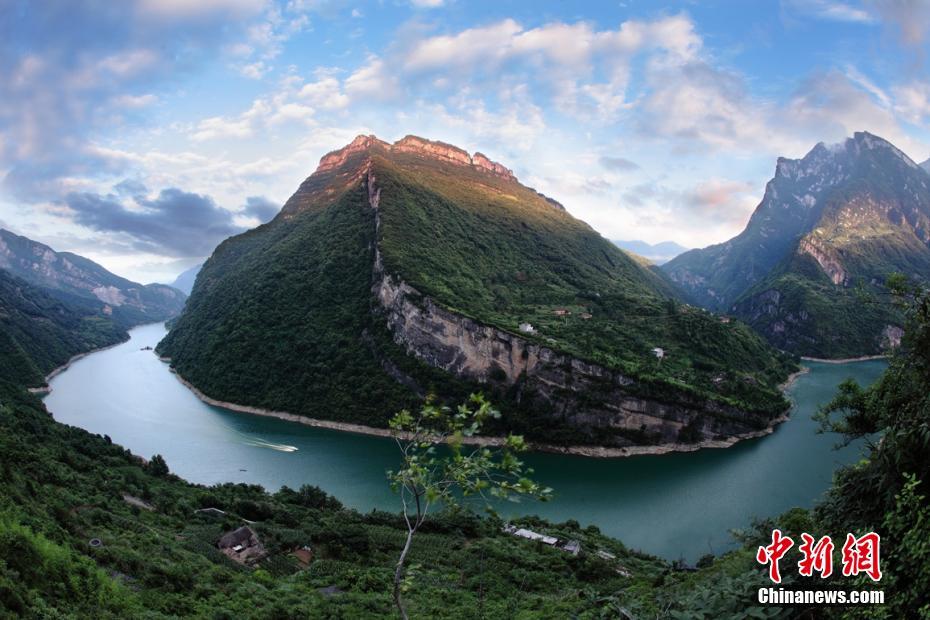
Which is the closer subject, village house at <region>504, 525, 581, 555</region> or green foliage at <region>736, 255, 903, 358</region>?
village house at <region>504, 525, 581, 555</region>

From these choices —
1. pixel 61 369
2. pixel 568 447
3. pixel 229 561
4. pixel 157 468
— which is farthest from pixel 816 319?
pixel 61 369

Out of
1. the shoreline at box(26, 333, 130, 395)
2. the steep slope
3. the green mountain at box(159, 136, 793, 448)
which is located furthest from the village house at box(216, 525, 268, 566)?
the steep slope

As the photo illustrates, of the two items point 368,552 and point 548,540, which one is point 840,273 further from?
point 368,552

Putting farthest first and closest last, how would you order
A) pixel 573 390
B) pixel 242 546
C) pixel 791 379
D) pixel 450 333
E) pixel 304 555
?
pixel 791 379, pixel 450 333, pixel 573 390, pixel 304 555, pixel 242 546

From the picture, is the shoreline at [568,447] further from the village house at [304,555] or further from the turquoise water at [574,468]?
the village house at [304,555]

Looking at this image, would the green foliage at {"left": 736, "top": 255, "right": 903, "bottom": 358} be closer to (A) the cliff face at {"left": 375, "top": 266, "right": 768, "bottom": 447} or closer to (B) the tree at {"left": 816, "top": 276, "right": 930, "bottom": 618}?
(A) the cliff face at {"left": 375, "top": 266, "right": 768, "bottom": 447}

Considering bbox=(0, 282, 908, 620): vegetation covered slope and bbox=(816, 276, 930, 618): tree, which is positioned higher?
bbox=(816, 276, 930, 618): tree

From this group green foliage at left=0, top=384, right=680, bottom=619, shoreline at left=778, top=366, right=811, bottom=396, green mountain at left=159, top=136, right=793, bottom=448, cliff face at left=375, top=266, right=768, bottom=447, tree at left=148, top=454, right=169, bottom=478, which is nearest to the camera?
green foliage at left=0, top=384, right=680, bottom=619
